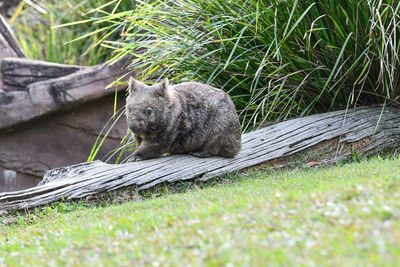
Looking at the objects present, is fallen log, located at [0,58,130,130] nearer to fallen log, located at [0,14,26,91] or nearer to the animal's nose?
fallen log, located at [0,14,26,91]

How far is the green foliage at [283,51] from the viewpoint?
7.07m

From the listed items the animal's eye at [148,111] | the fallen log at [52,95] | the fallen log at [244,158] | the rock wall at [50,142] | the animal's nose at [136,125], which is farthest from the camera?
the rock wall at [50,142]

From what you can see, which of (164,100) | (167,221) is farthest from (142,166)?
(167,221)

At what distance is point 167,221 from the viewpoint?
11.9 feet

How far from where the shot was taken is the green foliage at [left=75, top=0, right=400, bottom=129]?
23.2 feet

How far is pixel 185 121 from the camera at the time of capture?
21.4 feet

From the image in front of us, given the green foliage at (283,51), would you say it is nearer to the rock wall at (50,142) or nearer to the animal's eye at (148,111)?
the animal's eye at (148,111)

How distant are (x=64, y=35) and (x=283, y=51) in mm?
8757

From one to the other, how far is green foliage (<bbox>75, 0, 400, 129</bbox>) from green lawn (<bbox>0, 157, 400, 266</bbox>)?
3.55 meters

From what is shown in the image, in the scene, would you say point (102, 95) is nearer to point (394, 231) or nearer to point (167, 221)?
point (167, 221)

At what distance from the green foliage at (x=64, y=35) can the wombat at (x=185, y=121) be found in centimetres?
677

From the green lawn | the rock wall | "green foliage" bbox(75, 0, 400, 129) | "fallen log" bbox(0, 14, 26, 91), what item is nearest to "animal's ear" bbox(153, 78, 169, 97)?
"green foliage" bbox(75, 0, 400, 129)

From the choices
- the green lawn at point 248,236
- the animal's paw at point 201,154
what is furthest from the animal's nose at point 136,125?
the green lawn at point 248,236

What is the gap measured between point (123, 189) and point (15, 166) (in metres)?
5.34
